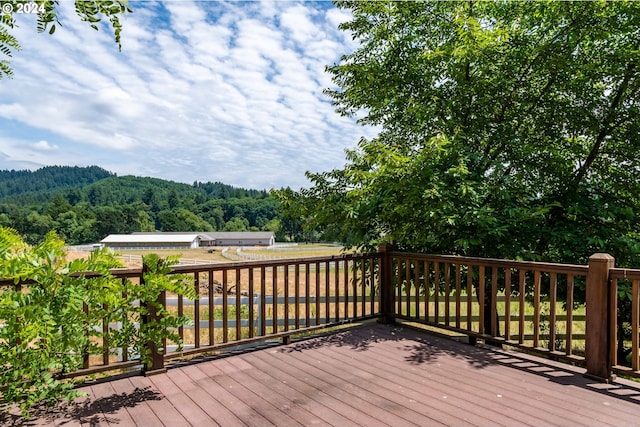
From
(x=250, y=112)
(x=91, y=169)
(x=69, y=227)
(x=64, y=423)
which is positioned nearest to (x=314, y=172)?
(x=64, y=423)

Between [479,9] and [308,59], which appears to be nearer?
[479,9]

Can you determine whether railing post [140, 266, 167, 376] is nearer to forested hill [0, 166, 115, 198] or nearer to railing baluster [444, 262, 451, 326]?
railing baluster [444, 262, 451, 326]

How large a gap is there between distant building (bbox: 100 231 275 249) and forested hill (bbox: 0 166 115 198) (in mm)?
59515

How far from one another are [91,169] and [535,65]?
4963 inches

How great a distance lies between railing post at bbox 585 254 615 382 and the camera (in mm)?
2725

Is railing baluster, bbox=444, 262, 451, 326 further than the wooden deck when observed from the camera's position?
Yes

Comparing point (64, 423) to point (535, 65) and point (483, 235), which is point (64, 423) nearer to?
point (483, 235)

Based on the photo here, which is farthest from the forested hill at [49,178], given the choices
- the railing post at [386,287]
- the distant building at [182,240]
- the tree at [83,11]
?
the tree at [83,11]

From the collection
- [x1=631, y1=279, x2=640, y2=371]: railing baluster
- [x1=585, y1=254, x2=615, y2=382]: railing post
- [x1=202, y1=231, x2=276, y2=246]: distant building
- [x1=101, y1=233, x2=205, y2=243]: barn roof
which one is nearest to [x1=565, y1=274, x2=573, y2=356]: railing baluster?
[x1=585, y1=254, x2=615, y2=382]: railing post

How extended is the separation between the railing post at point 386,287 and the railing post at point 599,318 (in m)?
2.00

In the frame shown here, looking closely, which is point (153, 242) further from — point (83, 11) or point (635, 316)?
point (83, 11)

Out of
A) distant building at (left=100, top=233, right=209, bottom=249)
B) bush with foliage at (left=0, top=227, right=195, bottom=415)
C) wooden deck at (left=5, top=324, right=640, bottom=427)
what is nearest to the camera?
bush with foliage at (left=0, top=227, right=195, bottom=415)

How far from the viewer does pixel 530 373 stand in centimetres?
293

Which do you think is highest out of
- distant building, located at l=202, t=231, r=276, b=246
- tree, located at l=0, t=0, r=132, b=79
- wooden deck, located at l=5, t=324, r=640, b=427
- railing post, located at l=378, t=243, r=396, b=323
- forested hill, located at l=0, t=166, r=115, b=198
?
forested hill, located at l=0, t=166, r=115, b=198
